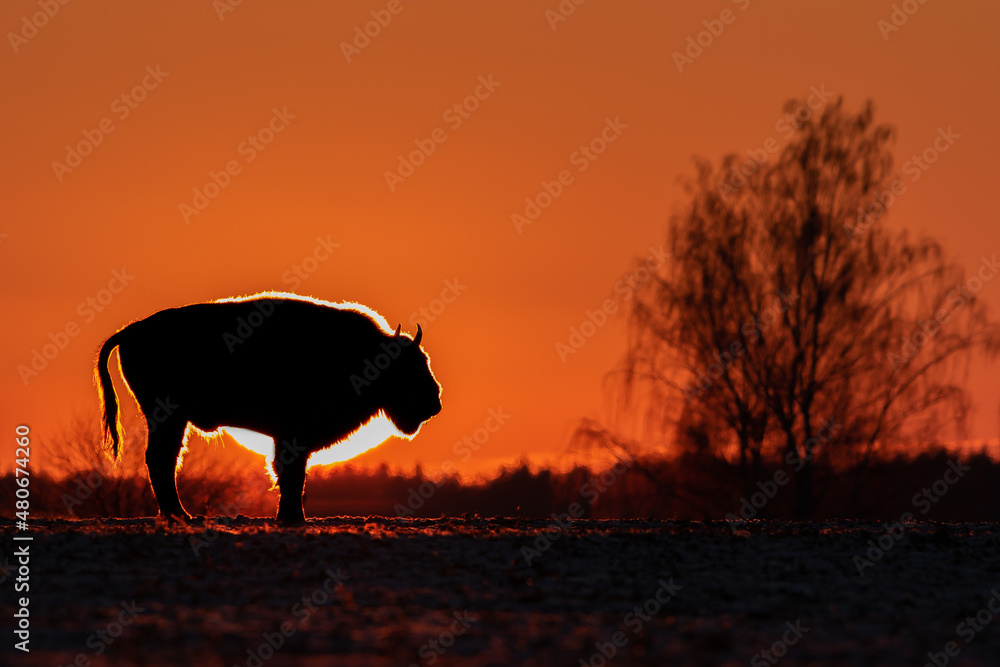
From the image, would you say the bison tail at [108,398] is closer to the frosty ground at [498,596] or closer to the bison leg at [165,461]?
the bison leg at [165,461]

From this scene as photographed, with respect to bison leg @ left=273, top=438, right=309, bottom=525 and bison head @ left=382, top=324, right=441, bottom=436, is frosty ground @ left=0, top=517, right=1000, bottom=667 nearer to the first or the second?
bison leg @ left=273, top=438, right=309, bottom=525

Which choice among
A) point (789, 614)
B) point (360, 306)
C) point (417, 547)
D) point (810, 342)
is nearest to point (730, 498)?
point (810, 342)

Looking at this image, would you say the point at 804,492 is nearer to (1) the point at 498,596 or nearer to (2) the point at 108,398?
(2) the point at 108,398

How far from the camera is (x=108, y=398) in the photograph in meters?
15.0

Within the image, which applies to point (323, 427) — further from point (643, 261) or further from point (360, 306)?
point (643, 261)

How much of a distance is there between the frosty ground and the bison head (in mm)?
2305

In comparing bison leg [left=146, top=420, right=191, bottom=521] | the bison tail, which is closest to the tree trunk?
bison leg [left=146, top=420, right=191, bottom=521]

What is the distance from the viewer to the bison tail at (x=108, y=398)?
48.4 feet

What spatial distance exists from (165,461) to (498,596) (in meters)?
6.72

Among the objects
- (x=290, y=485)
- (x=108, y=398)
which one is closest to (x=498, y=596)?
(x=290, y=485)

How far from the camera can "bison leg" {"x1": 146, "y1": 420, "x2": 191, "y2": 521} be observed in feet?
47.2

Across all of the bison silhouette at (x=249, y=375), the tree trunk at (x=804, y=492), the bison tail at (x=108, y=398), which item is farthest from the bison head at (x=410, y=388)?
the tree trunk at (x=804, y=492)

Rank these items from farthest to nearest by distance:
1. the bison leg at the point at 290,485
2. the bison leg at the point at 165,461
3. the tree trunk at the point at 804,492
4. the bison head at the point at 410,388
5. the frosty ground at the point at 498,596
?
the tree trunk at the point at 804,492 → the bison head at the point at 410,388 → the bison leg at the point at 165,461 → the bison leg at the point at 290,485 → the frosty ground at the point at 498,596

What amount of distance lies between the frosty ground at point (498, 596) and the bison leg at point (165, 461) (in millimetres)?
837
